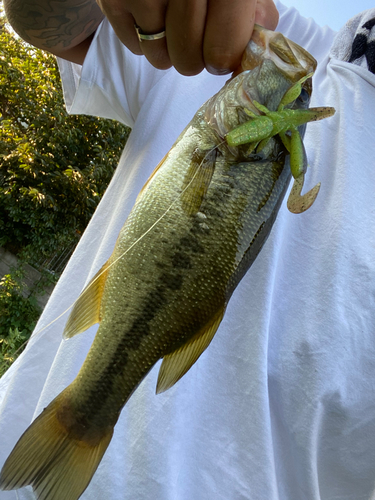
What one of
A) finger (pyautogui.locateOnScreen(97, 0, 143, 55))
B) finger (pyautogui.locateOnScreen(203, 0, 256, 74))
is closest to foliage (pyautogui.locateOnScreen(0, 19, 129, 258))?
finger (pyautogui.locateOnScreen(97, 0, 143, 55))

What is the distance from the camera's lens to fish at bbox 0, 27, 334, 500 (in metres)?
0.83

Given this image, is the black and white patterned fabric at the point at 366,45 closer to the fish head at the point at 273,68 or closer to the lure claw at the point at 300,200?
the fish head at the point at 273,68

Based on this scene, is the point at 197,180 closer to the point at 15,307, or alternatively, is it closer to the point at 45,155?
the point at 15,307

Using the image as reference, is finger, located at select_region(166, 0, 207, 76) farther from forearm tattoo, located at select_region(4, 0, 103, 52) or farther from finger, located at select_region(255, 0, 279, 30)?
forearm tattoo, located at select_region(4, 0, 103, 52)

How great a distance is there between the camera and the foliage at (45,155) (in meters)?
5.87

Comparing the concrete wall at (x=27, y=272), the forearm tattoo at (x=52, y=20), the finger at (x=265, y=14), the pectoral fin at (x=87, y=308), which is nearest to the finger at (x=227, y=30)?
the finger at (x=265, y=14)

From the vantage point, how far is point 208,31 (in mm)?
758

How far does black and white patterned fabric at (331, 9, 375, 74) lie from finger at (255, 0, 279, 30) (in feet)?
2.42

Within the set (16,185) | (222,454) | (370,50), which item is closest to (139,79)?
(370,50)

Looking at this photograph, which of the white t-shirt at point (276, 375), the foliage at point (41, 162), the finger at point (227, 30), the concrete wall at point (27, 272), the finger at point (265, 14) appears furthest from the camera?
the concrete wall at point (27, 272)

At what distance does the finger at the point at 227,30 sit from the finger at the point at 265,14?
8.7 inches

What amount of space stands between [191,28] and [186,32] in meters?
0.01

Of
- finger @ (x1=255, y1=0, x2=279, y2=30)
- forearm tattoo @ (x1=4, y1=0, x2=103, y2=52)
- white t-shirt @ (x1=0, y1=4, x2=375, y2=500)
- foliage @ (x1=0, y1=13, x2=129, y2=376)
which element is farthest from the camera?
foliage @ (x1=0, y1=13, x2=129, y2=376)

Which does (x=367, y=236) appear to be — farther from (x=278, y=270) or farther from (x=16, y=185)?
(x=16, y=185)
